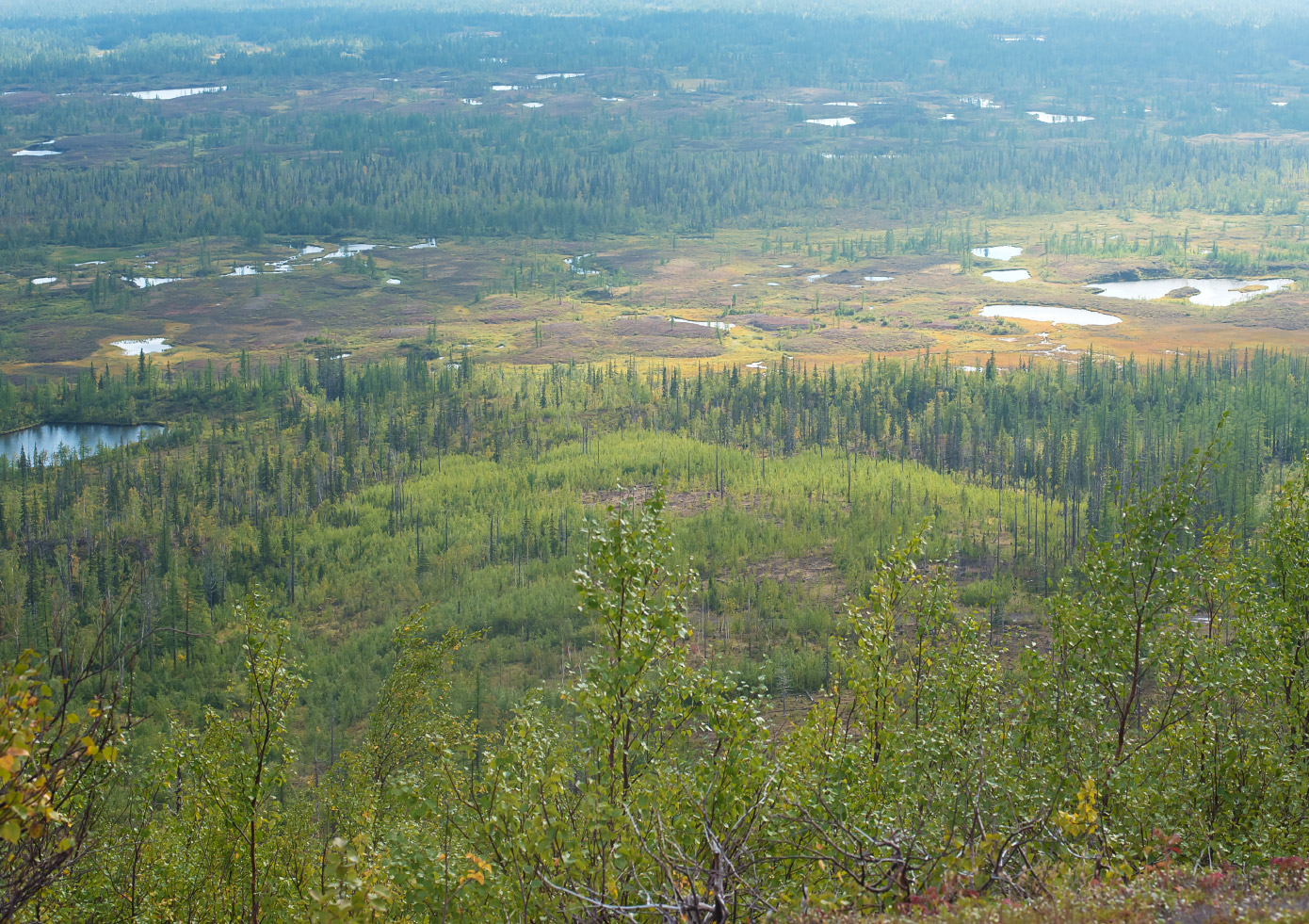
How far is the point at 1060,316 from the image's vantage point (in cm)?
19538

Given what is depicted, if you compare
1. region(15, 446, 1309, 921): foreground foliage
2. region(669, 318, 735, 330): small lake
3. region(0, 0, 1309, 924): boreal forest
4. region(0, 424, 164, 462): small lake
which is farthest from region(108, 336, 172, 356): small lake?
region(15, 446, 1309, 921): foreground foliage

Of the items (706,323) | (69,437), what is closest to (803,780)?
(69,437)

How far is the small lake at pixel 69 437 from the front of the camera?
134 metres

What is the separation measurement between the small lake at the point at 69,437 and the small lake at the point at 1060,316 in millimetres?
128236

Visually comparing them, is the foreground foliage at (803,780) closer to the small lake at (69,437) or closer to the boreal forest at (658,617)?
the boreal forest at (658,617)

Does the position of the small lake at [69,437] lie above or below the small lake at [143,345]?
below

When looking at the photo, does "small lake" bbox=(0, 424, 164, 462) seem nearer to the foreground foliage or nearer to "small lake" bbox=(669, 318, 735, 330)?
"small lake" bbox=(669, 318, 735, 330)

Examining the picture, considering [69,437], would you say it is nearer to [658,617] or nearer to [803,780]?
[803,780]

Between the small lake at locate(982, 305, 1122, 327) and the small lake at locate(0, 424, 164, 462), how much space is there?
128236mm

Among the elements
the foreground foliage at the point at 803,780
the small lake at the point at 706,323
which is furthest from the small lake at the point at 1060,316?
the foreground foliage at the point at 803,780

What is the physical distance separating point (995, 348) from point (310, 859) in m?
156

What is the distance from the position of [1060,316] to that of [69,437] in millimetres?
148818

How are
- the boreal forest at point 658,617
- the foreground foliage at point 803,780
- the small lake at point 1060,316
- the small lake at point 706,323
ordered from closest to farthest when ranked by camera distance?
1. the foreground foliage at point 803,780
2. the boreal forest at point 658,617
3. the small lake at point 1060,316
4. the small lake at point 706,323

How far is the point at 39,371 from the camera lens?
166500mm
